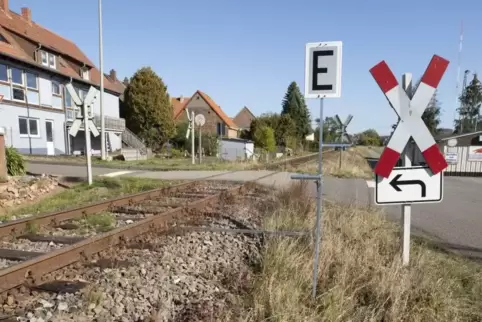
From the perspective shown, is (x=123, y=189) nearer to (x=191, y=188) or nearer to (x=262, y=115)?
(x=191, y=188)

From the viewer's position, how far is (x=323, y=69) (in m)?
3.62

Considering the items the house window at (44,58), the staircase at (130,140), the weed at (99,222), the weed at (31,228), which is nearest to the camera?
the weed at (31,228)

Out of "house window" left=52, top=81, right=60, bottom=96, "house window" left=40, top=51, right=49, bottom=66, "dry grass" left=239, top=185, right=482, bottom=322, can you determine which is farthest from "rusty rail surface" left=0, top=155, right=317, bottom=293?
"house window" left=40, top=51, right=49, bottom=66

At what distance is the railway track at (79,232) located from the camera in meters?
3.72

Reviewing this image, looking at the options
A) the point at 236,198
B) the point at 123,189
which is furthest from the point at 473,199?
the point at 123,189

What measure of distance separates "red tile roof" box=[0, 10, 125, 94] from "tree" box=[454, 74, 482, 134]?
67428 millimetres

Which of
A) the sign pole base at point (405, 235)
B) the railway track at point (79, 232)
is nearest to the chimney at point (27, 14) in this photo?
the railway track at point (79, 232)

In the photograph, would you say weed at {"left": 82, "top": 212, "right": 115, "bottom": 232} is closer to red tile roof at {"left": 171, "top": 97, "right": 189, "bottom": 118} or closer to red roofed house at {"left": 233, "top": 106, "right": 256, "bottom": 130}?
red tile roof at {"left": 171, "top": 97, "right": 189, "bottom": 118}

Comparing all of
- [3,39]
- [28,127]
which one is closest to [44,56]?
[3,39]

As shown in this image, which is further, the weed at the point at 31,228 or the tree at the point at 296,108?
the tree at the point at 296,108

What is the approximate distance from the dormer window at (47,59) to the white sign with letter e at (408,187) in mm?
31759

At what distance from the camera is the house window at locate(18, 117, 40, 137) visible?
25672mm

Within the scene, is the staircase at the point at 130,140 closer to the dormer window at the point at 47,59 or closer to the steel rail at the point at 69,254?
the dormer window at the point at 47,59

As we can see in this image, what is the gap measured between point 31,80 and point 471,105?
7652 centimetres
